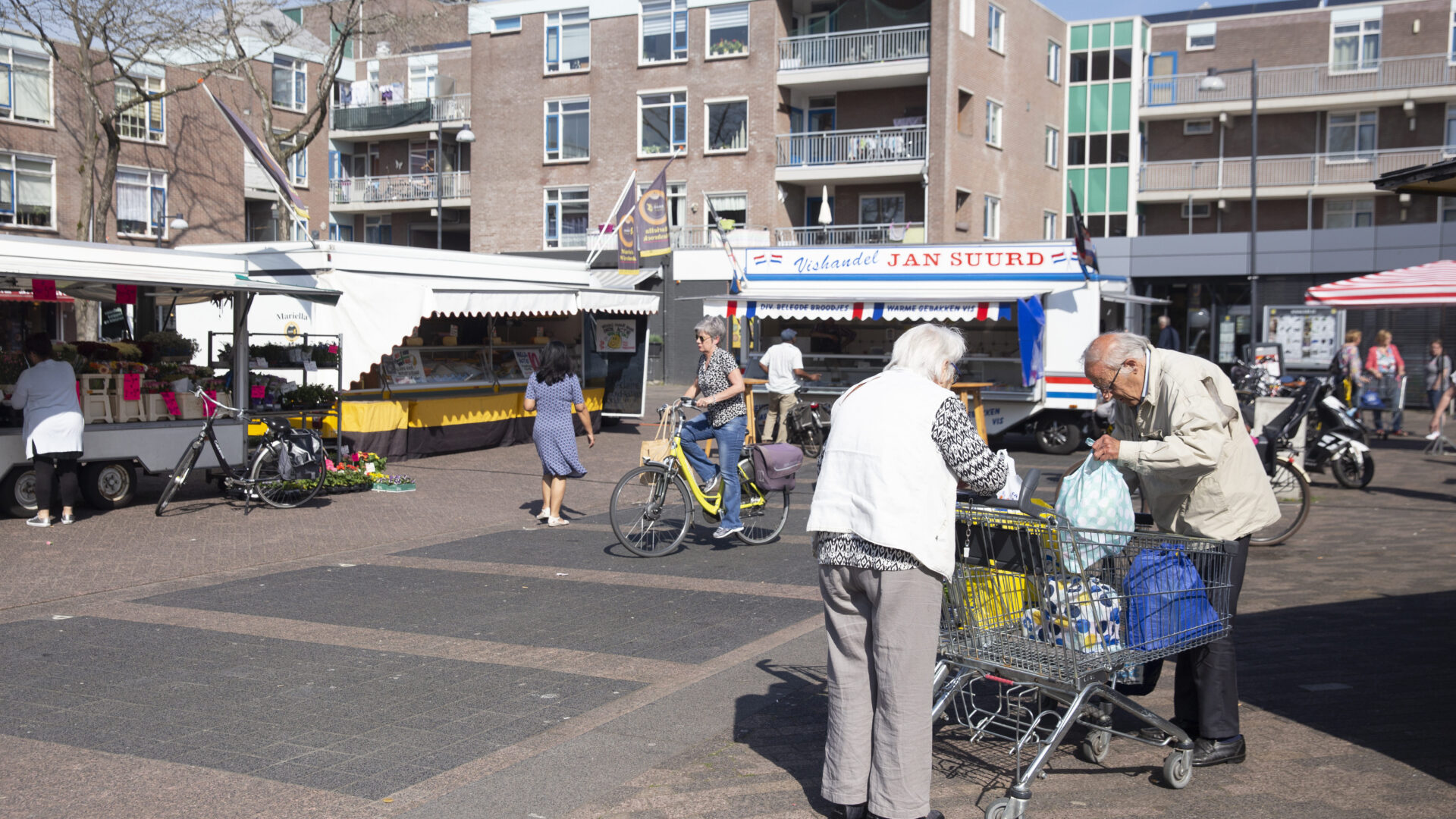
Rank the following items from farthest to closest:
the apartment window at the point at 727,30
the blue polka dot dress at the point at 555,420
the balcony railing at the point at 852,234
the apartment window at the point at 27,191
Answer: the apartment window at the point at 727,30 → the apartment window at the point at 27,191 → the balcony railing at the point at 852,234 → the blue polka dot dress at the point at 555,420

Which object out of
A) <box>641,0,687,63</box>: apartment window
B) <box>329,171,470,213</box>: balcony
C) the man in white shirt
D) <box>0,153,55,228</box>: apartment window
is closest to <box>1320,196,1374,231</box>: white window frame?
<box>641,0,687,63</box>: apartment window

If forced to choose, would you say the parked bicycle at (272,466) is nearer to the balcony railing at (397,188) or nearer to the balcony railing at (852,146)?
the balcony railing at (852,146)

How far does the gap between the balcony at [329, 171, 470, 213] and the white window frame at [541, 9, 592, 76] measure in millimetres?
7383

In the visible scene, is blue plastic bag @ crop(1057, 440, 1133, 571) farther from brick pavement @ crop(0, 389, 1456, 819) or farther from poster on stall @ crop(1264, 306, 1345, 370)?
poster on stall @ crop(1264, 306, 1345, 370)

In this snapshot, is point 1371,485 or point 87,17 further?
point 87,17

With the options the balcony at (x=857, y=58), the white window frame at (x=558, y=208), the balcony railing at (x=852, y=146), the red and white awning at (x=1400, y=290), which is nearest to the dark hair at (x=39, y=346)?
the red and white awning at (x=1400, y=290)

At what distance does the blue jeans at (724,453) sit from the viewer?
31.1 ft

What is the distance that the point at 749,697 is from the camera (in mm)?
5590

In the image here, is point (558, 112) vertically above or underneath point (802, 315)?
above

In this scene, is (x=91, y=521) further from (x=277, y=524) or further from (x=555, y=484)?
(x=555, y=484)

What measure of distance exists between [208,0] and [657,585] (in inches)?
1107

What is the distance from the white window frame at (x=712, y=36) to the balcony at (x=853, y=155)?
2948 mm

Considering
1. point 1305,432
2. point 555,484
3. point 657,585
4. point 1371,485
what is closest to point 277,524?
point 555,484

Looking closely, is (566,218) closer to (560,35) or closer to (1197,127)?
(560,35)
